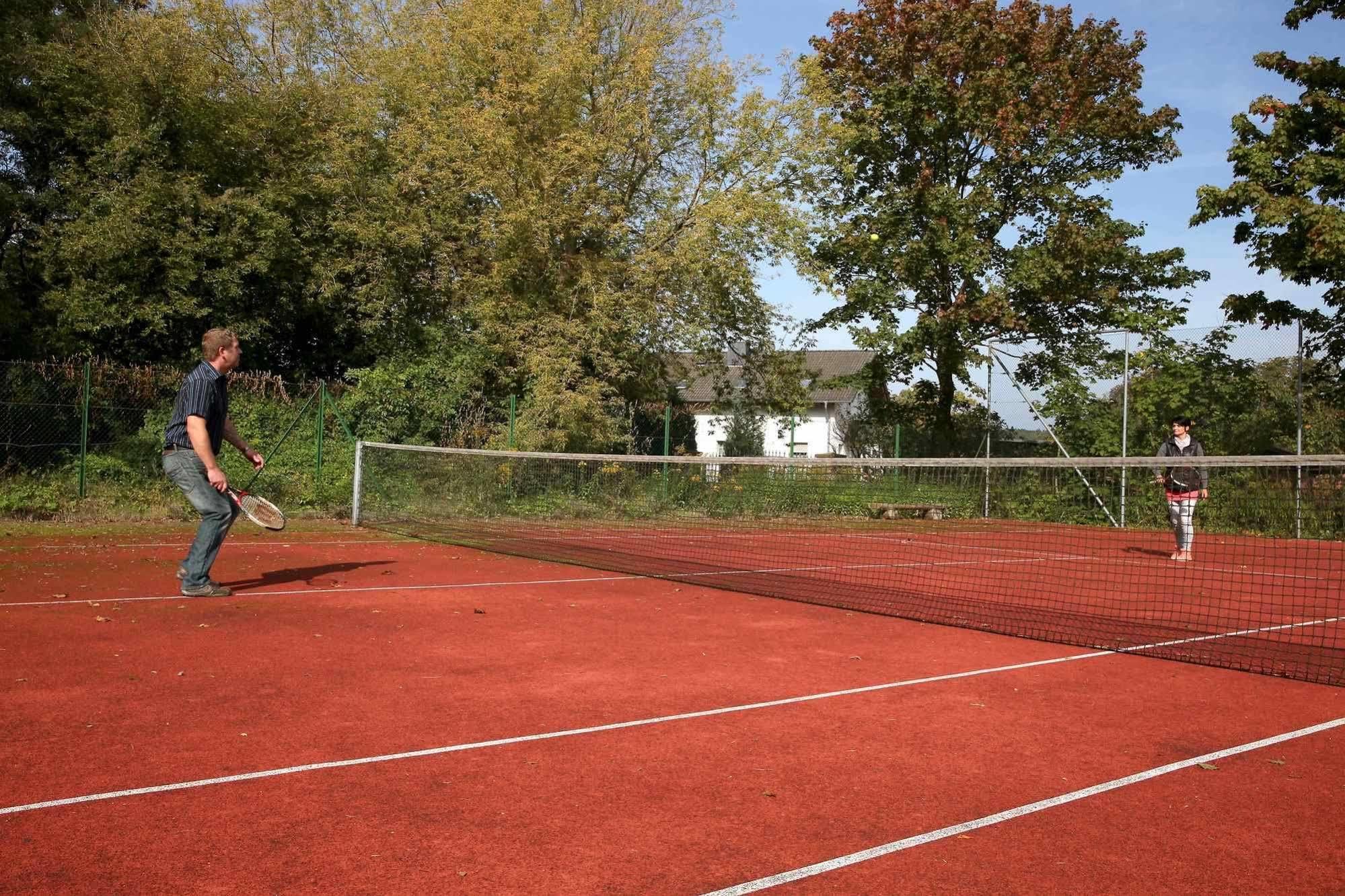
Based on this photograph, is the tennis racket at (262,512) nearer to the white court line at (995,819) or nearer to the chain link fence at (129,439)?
the white court line at (995,819)

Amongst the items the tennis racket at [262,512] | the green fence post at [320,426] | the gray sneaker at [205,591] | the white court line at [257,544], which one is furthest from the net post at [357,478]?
the gray sneaker at [205,591]

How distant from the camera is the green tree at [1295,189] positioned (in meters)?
18.2

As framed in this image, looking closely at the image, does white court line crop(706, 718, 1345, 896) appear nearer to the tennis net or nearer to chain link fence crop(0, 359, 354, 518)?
the tennis net

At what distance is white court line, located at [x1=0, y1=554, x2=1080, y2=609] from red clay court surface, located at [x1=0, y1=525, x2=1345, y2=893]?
0.37m

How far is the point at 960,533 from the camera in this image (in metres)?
19.5

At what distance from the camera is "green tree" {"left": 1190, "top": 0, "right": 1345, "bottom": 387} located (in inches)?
715

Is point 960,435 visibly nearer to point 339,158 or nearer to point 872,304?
point 872,304

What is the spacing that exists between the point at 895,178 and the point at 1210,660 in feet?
70.7

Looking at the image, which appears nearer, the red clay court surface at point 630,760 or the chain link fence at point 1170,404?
Result: the red clay court surface at point 630,760

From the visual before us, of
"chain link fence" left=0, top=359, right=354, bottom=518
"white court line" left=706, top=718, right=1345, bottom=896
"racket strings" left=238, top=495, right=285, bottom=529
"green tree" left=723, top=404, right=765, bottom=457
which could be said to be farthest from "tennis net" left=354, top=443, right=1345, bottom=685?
"racket strings" left=238, top=495, right=285, bottom=529

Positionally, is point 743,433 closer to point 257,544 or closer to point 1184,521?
point 1184,521

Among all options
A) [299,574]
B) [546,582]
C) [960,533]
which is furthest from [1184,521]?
[299,574]

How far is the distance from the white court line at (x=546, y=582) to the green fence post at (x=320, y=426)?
8595mm

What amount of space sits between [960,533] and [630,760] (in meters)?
16.0
